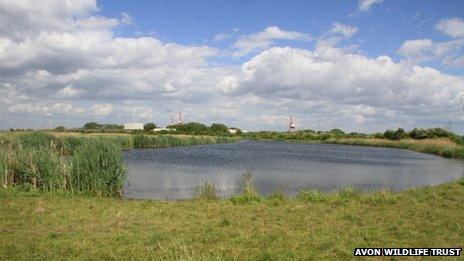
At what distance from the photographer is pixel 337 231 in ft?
32.9

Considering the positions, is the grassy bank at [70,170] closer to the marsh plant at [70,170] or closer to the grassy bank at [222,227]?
the marsh plant at [70,170]

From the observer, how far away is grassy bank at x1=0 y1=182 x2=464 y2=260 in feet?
27.2

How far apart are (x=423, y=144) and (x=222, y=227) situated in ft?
234

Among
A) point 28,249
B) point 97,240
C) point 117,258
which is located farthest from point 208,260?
point 28,249

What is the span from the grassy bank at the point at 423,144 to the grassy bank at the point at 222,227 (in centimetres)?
4476

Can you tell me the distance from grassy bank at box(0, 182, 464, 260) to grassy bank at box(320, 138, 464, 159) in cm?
4476

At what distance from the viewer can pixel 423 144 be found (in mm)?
73875

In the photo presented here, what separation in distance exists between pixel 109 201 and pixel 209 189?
3.58m

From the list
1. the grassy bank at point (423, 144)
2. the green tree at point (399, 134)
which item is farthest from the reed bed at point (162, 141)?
the green tree at point (399, 134)

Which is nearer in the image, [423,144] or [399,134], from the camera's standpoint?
[423,144]

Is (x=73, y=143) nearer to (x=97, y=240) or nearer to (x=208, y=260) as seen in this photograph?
(x=97, y=240)

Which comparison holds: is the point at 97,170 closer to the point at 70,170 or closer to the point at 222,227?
the point at 70,170

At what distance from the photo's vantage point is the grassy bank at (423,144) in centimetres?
5534

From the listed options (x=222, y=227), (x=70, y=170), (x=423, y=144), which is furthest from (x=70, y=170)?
(x=423, y=144)
